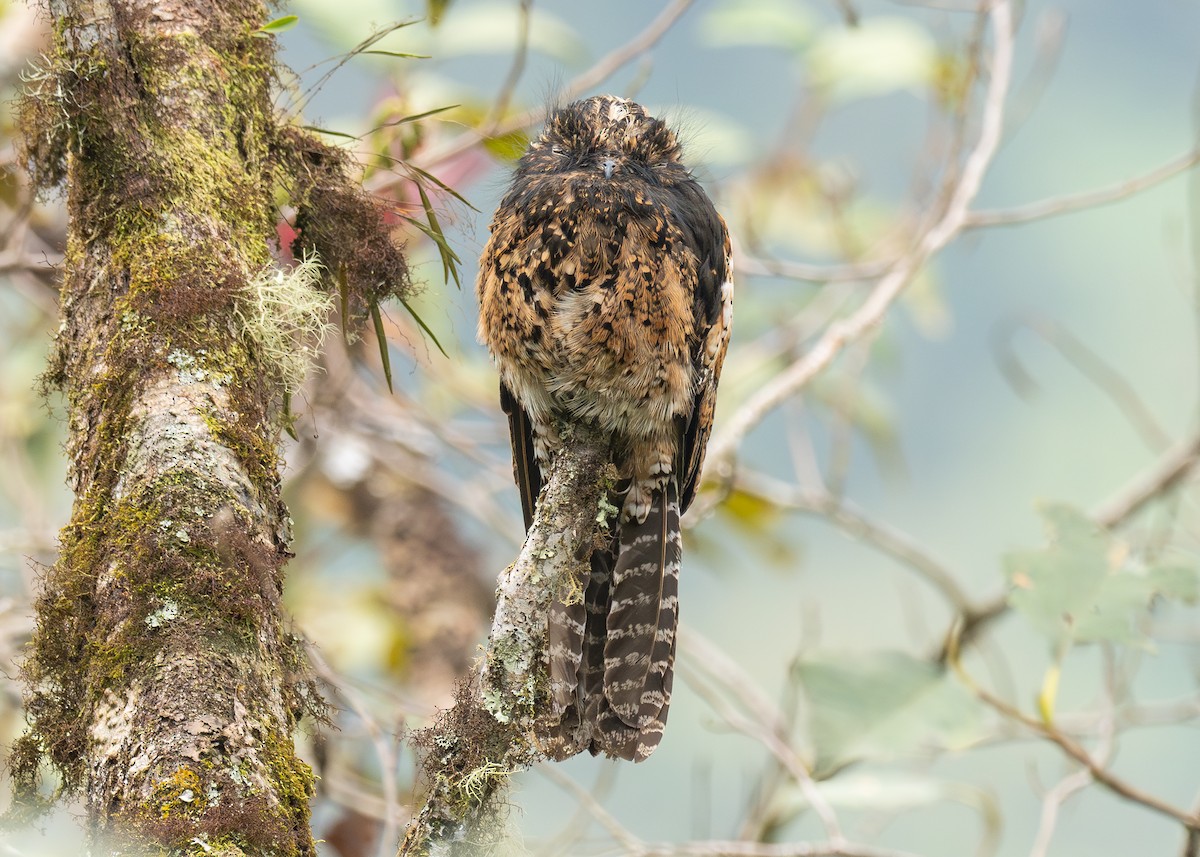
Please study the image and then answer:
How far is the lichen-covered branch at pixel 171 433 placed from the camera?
1522 mm

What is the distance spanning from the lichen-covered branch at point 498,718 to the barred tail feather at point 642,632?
0.63 m

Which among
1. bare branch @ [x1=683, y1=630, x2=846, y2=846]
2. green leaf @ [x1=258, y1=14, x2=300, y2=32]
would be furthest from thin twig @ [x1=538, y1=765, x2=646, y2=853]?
green leaf @ [x1=258, y1=14, x2=300, y2=32]

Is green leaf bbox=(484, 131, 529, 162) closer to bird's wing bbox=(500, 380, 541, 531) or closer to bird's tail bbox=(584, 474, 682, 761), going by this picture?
bird's wing bbox=(500, 380, 541, 531)

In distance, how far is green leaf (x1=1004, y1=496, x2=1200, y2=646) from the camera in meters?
2.74

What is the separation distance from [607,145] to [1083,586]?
4.96 feet

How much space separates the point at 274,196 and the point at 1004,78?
9.03ft

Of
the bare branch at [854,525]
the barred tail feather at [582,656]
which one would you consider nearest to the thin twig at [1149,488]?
the bare branch at [854,525]

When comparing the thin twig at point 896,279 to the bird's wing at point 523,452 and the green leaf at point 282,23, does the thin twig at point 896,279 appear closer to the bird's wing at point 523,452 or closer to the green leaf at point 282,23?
the bird's wing at point 523,452

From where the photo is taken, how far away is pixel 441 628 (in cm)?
455

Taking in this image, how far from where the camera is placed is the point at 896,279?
378 cm

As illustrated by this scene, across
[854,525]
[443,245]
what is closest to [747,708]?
[854,525]

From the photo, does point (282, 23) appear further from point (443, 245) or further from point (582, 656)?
point (582, 656)

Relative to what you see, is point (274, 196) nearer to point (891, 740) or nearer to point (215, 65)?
point (215, 65)

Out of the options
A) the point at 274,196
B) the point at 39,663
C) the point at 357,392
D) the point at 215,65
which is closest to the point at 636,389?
the point at 274,196
